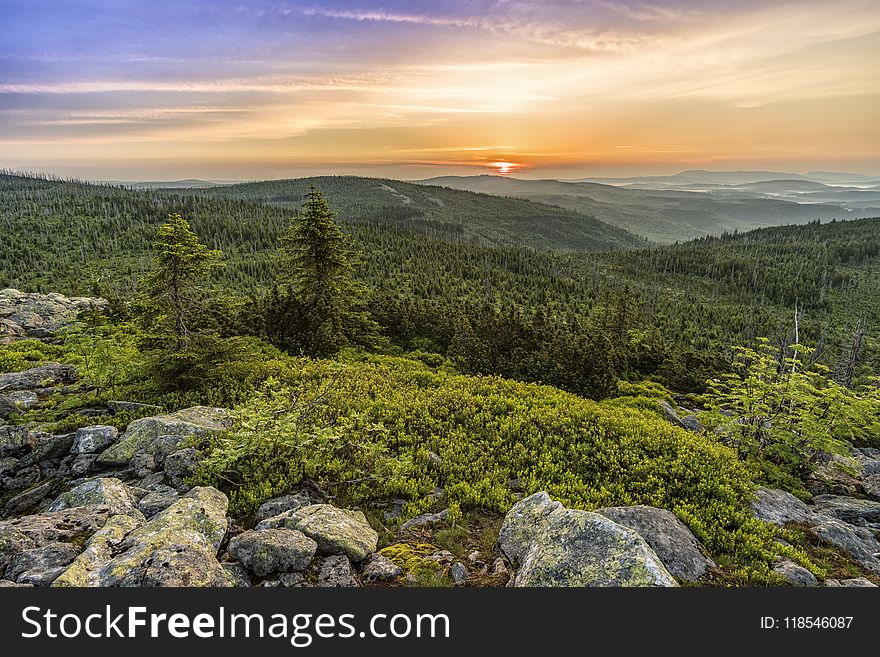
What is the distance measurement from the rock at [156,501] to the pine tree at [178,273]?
231 inches

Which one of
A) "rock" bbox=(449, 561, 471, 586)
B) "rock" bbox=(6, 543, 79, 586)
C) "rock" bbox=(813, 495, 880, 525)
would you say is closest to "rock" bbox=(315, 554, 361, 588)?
"rock" bbox=(449, 561, 471, 586)

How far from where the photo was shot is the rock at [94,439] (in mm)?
8875

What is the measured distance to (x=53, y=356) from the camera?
54.2 ft

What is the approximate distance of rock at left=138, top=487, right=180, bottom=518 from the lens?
22.9 ft

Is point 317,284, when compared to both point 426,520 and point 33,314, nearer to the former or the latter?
point 33,314

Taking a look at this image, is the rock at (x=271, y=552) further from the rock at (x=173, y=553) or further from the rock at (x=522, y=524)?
the rock at (x=522, y=524)

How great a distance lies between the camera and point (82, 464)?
8.49 metres

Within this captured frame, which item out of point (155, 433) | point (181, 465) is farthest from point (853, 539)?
point (155, 433)

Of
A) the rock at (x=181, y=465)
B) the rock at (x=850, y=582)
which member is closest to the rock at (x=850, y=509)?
the rock at (x=850, y=582)

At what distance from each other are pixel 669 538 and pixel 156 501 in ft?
30.5

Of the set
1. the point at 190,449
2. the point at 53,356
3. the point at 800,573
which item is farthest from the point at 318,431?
the point at 53,356

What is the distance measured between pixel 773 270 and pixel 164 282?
198 m

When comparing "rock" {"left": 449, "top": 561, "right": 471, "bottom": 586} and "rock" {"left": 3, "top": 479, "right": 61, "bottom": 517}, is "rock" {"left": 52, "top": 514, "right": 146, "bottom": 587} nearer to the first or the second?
"rock" {"left": 3, "top": 479, "right": 61, "bottom": 517}

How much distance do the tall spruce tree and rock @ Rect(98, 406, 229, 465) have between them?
503 inches
